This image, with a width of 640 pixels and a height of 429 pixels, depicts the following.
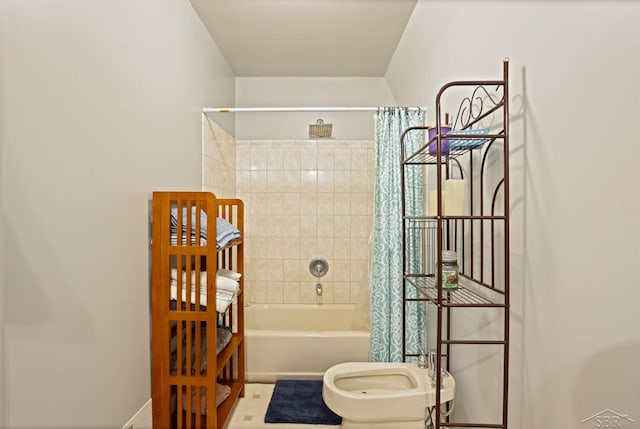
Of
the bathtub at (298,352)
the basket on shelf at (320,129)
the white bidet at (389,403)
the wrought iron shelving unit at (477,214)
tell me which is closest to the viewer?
the wrought iron shelving unit at (477,214)

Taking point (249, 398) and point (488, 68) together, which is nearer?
point (488, 68)

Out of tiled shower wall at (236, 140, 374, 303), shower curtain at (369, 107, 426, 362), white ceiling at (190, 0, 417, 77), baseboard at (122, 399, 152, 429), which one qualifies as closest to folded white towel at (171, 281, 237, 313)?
A: baseboard at (122, 399, 152, 429)

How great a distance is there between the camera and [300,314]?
3.32m

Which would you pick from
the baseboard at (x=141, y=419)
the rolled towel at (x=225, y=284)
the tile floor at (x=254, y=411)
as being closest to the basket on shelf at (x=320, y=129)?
the rolled towel at (x=225, y=284)

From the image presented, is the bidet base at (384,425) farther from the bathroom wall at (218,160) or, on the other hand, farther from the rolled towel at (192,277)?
the bathroom wall at (218,160)

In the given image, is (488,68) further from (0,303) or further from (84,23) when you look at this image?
(0,303)

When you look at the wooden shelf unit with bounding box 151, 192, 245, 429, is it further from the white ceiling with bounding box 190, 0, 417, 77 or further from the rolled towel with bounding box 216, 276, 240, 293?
the white ceiling with bounding box 190, 0, 417, 77

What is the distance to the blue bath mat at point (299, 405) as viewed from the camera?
224 cm

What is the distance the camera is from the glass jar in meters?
1.34

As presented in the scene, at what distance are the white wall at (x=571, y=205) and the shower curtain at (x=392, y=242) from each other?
0.79 metres

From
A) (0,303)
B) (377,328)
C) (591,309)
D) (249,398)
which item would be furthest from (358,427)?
(0,303)

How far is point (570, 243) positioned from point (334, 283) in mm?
2540

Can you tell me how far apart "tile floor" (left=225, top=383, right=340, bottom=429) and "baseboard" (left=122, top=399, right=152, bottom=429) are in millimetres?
690

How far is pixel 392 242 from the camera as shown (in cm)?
220
